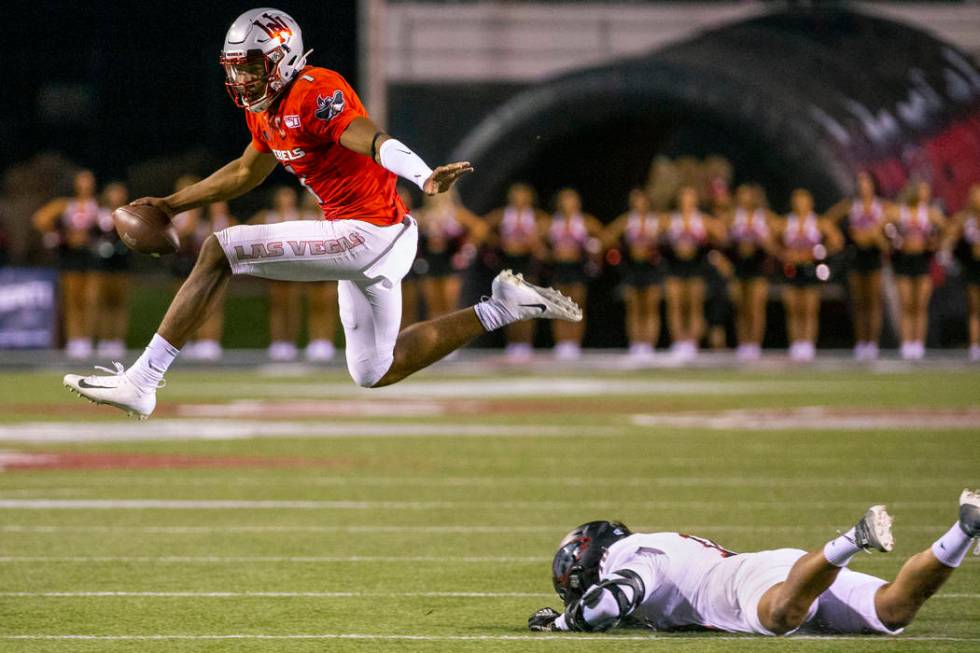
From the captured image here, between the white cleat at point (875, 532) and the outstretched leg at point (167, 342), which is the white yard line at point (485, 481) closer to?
the outstretched leg at point (167, 342)

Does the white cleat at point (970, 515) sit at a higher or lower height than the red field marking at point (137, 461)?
higher

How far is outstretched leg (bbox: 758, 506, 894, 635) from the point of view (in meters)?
4.96

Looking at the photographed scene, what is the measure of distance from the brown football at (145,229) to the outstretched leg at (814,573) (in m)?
2.46

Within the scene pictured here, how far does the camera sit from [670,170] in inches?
868

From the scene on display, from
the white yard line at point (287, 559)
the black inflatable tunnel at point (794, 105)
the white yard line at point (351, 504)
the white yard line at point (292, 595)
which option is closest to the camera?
the white yard line at point (292, 595)

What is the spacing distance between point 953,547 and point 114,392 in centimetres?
284

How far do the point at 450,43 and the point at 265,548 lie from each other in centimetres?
1442

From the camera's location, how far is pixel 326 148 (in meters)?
6.44

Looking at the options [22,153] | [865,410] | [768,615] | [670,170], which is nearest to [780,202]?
[670,170]

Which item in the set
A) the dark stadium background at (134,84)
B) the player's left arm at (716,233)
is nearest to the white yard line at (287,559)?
the player's left arm at (716,233)

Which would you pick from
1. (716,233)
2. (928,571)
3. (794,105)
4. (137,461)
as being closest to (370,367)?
(928,571)

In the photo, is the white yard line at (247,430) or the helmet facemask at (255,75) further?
the white yard line at (247,430)

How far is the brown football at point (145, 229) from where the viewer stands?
629 centimetres

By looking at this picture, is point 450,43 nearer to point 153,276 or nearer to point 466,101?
point 466,101
